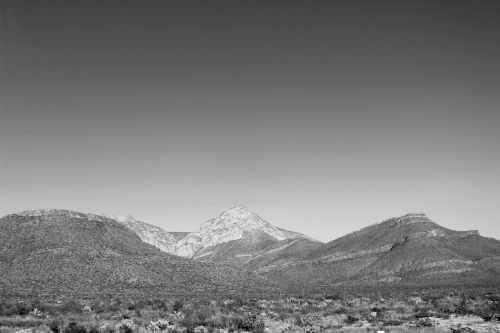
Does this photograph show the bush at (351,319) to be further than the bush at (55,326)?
Yes

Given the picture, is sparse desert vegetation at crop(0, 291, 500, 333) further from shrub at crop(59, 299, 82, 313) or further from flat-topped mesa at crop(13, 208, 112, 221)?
flat-topped mesa at crop(13, 208, 112, 221)

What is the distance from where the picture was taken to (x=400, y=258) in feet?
366

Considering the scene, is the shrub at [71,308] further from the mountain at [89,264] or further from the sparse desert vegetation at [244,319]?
the mountain at [89,264]

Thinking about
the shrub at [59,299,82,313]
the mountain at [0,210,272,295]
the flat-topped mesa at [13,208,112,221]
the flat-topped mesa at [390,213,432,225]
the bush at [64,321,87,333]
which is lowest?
the bush at [64,321,87,333]

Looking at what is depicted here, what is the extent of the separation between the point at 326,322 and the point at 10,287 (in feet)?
160

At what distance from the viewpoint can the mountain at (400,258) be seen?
9650 centimetres

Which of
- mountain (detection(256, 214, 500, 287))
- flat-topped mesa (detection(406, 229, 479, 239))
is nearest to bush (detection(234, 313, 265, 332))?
mountain (detection(256, 214, 500, 287))

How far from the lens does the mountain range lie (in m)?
70.9

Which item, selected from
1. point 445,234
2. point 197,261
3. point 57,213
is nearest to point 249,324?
point 197,261

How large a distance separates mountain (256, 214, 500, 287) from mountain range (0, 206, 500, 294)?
0.74ft

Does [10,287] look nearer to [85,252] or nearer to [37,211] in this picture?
[85,252]

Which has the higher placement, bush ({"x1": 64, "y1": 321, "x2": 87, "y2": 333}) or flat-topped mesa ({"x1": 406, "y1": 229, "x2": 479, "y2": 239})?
flat-topped mesa ({"x1": 406, "y1": 229, "x2": 479, "y2": 239})

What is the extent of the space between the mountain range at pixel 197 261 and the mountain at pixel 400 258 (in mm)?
226

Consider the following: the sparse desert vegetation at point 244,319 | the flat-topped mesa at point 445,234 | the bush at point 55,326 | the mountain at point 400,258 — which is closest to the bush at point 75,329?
the sparse desert vegetation at point 244,319
